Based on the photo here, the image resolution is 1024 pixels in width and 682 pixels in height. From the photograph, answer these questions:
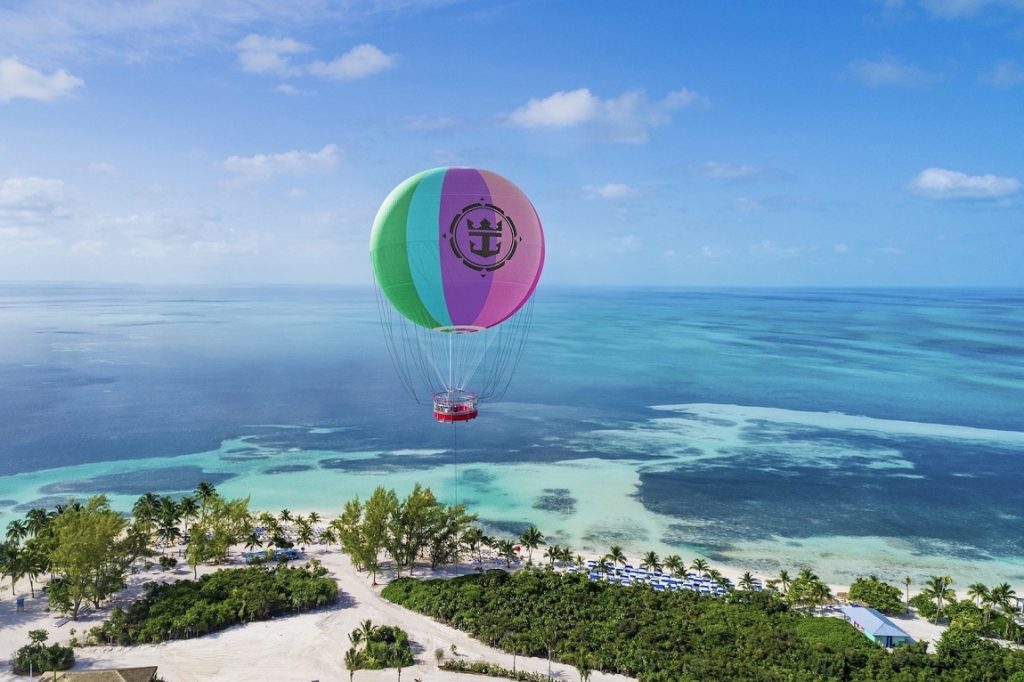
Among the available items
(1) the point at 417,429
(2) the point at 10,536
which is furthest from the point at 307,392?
(2) the point at 10,536

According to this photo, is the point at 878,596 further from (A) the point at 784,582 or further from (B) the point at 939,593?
(A) the point at 784,582

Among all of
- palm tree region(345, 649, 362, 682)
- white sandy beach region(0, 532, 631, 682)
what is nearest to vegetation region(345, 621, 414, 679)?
palm tree region(345, 649, 362, 682)

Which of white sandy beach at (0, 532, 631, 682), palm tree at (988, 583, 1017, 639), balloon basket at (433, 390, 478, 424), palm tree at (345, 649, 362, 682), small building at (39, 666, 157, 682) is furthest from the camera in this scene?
palm tree at (988, 583, 1017, 639)

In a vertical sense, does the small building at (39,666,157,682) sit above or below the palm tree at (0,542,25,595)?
below

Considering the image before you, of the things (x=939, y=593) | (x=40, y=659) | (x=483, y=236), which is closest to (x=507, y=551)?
(x=483, y=236)

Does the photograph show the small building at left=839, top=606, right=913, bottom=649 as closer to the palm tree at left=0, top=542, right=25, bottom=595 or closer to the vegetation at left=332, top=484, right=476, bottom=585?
the vegetation at left=332, top=484, right=476, bottom=585

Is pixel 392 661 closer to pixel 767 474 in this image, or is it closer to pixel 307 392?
pixel 767 474
